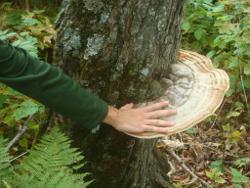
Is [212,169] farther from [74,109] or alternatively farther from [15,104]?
[74,109]

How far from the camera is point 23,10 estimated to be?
5.52 metres

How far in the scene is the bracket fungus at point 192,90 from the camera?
2.30m

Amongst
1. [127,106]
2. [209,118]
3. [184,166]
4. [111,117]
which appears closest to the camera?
[111,117]

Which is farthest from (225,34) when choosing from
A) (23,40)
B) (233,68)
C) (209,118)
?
(23,40)

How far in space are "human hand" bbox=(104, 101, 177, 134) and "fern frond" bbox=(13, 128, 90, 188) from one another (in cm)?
28

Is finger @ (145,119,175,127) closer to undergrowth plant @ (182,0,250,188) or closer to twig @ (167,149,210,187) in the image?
twig @ (167,149,210,187)

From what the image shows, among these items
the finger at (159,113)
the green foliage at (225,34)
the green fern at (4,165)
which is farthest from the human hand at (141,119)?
the green foliage at (225,34)

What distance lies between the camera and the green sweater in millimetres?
2066

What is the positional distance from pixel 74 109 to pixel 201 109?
0.70 m

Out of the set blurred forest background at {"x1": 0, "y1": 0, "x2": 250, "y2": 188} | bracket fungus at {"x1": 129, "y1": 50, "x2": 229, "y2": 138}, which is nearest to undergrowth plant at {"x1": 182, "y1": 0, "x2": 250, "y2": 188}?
blurred forest background at {"x1": 0, "y1": 0, "x2": 250, "y2": 188}

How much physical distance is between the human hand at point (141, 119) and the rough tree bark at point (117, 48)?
0.20 m

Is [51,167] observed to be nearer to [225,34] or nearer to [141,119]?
[141,119]

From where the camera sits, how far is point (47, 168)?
229 centimetres

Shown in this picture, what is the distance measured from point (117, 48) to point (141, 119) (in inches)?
17.3
